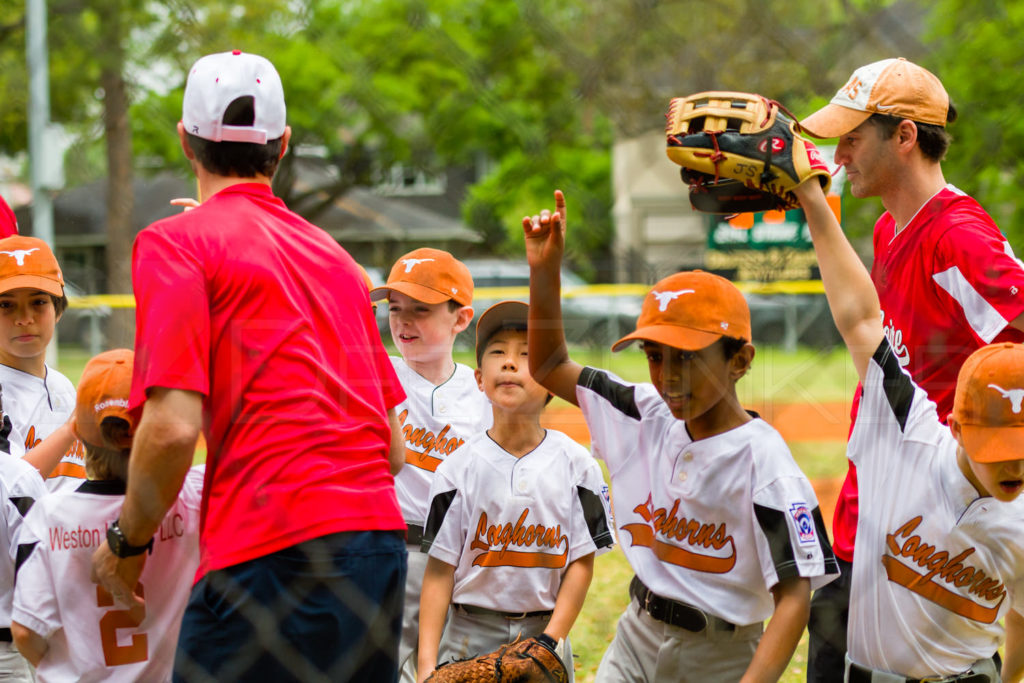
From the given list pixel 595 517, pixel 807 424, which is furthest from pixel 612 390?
pixel 807 424

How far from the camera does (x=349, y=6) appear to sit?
262 cm

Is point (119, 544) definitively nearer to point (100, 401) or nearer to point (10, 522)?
point (100, 401)

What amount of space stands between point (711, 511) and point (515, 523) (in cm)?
48

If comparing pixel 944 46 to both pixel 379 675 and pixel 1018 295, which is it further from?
pixel 379 675

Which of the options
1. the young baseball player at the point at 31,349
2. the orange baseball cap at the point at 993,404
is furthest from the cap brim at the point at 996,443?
the young baseball player at the point at 31,349

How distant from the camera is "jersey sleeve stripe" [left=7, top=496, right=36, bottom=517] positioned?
5.45 feet

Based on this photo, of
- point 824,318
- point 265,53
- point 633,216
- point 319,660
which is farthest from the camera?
point 824,318

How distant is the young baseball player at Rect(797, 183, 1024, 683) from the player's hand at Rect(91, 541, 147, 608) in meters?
1.06

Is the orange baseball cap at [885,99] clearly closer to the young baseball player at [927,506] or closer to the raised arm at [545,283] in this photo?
the young baseball player at [927,506]

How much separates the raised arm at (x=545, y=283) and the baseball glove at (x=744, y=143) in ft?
0.75

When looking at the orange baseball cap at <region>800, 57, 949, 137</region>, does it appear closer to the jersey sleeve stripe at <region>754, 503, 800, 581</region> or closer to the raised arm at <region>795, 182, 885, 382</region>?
the raised arm at <region>795, 182, 885, 382</region>

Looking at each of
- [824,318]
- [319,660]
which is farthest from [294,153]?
[824,318]

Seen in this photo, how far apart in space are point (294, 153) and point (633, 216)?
3206 mm

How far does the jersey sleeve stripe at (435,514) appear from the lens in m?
1.91
